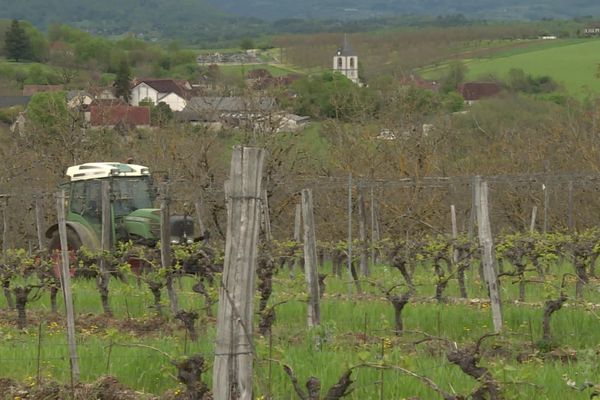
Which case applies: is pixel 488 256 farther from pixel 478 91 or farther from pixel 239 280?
pixel 478 91

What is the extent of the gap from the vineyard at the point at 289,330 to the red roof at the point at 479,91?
33.1 m

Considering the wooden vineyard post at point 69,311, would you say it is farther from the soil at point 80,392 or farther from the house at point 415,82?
the house at point 415,82

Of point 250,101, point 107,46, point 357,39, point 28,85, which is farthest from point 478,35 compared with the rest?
point 250,101

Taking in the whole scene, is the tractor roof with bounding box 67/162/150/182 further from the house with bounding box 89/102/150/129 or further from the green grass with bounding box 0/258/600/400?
the house with bounding box 89/102/150/129

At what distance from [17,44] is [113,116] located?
6602 centimetres

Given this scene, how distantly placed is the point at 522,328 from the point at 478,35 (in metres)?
96.0

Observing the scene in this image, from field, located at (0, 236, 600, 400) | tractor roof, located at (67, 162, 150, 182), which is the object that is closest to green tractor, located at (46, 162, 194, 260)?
tractor roof, located at (67, 162, 150, 182)

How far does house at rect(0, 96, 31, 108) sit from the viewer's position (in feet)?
210

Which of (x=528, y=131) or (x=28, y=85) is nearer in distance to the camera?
(x=528, y=131)

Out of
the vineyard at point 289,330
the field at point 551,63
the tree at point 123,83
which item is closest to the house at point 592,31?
the field at point 551,63

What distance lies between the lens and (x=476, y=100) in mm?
47469

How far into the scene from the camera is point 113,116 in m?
40.8

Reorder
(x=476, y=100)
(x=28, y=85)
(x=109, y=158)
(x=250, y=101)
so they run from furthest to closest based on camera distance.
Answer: (x=28, y=85)
(x=476, y=100)
(x=109, y=158)
(x=250, y=101)

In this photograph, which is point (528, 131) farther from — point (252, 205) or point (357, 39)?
point (357, 39)
